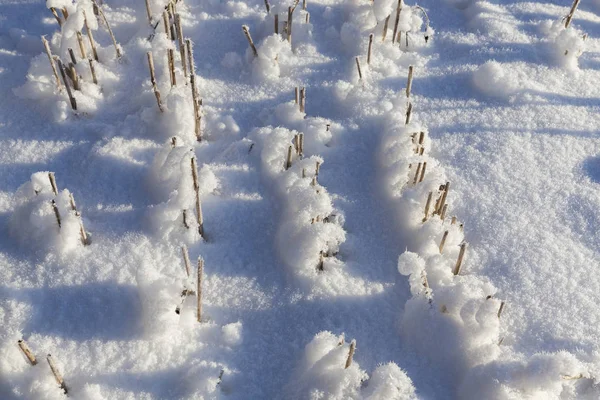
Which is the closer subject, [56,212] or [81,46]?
[56,212]

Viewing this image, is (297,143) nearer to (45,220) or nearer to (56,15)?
(45,220)

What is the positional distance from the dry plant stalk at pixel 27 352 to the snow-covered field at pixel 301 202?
2 centimetres

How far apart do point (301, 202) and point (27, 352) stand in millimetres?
946

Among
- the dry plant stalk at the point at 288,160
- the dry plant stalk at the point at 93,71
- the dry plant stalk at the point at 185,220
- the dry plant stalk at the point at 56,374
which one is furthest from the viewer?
the dry plant stalk at the point at 93,71

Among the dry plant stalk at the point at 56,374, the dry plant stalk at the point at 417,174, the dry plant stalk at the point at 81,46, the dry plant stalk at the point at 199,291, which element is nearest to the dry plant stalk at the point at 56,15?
the dry plant stalk at the point at 81,46

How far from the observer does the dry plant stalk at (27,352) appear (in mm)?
1501

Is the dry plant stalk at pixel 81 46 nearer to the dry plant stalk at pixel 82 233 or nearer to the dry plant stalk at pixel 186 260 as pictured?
the dry plant stalk at pixel 82 233

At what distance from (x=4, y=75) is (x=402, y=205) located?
178cm

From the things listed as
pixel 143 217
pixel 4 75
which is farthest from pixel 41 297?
pixel 4 75

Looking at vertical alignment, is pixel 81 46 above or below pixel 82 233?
above

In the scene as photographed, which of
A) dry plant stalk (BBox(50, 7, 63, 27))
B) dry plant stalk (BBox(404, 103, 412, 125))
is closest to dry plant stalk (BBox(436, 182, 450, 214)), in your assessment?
dry plant stalk (BBox(404, 103, 412, 125))

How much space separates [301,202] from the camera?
186 centimetres

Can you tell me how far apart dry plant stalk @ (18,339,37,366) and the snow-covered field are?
21mm

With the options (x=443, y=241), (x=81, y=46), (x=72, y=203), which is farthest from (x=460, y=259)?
(x=81, y=46)
